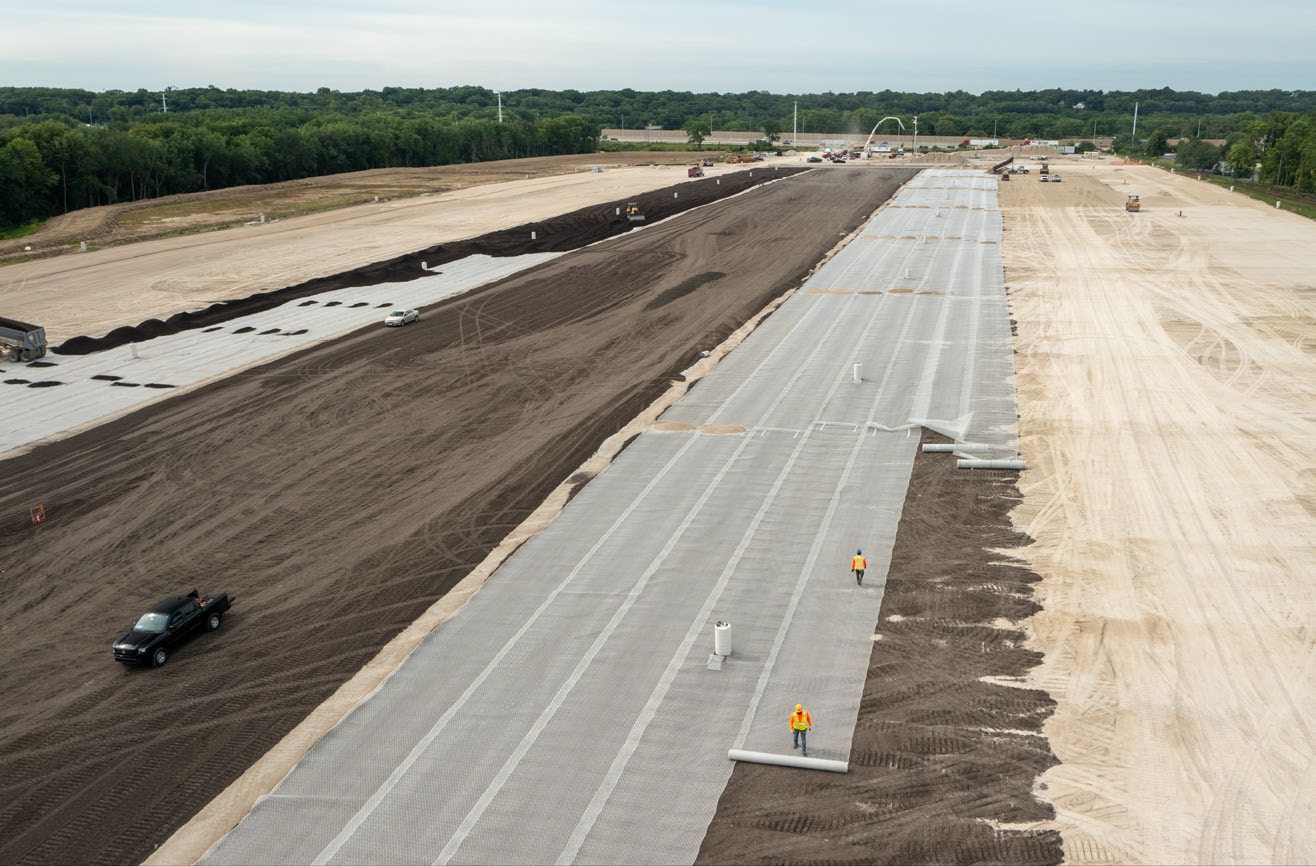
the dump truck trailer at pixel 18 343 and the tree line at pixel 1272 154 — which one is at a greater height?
the tree line at pixel 1272 154

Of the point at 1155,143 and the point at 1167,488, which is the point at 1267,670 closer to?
the point at 1167,488

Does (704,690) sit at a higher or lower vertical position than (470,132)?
lower

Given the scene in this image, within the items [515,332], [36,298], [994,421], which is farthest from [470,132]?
[994,421]

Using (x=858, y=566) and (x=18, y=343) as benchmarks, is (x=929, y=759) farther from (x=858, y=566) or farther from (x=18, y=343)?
(x=18, y=343)

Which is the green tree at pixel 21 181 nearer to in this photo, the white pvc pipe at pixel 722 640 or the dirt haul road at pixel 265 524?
the dirt haul road at pixel 265 524

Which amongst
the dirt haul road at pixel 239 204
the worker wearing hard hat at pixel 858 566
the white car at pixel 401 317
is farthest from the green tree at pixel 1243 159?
the worker wearing hard hat at pixel 858 566

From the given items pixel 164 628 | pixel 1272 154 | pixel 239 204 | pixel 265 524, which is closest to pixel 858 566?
pixel 164 628

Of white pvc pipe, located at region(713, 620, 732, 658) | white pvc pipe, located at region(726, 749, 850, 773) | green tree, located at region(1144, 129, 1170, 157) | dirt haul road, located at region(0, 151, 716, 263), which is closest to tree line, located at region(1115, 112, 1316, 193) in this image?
green tree, located at region(1144, 129, 1170, 157)
